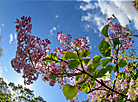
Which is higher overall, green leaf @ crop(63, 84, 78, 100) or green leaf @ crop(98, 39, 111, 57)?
green leaf @ crop(98, 39, 111, 57)

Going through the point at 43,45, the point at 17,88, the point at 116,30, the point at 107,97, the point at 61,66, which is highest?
the point at 17,88

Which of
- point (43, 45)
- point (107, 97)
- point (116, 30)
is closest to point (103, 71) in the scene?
point (43, 45)

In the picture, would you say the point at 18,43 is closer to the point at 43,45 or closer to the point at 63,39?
the point at 43,45

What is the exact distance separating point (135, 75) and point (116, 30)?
161cm

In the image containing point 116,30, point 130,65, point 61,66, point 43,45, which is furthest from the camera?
point 130,65

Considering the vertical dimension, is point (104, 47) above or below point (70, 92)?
above

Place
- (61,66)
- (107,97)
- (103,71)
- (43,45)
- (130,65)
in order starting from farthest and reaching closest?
(130,65), (107,97), (43,45), (61,66), (103,71)

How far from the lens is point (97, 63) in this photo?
532 millimetres

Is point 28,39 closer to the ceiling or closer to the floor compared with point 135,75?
closer to the ceiling

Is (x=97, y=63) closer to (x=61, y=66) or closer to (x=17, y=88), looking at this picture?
(x=61, y=66)

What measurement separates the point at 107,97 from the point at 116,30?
1.65 m

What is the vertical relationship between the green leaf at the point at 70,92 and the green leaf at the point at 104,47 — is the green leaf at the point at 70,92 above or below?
below

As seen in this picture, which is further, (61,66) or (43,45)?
(43,45)

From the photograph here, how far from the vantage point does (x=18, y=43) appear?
5.19 feet
